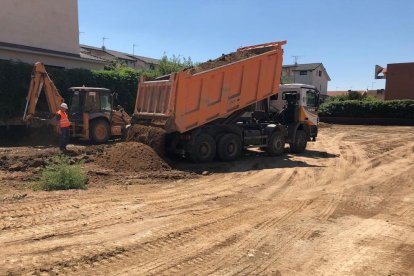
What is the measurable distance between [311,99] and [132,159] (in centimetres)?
821

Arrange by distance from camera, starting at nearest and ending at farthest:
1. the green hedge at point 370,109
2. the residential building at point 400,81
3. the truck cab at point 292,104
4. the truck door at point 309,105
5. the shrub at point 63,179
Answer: the shrub at point 63,179 < the truck cab at point 292,104 < the truck door at point 309,105 < the green hedge at point 370,109 < the residential building at point 400,81

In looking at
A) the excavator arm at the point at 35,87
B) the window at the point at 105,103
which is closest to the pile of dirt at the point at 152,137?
the window at the point at 105,103

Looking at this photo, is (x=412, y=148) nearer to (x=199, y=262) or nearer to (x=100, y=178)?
(x=100, y=178)

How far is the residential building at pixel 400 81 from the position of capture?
4388 centimetres

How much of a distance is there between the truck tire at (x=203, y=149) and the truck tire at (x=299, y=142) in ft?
13.8

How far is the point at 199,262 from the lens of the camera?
4.87 metres

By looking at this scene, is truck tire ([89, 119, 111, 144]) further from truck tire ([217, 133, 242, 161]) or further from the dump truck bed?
truck tire ([217, 133, 242, 161])

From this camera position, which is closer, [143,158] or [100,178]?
[100,178]

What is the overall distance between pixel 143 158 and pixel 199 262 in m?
7.07

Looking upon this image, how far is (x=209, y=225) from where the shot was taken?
21.0 ft

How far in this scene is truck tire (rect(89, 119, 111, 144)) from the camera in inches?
642

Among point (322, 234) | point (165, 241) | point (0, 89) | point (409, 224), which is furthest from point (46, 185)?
point (0, 89)

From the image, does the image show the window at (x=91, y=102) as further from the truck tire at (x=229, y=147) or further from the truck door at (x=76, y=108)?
the truck tire at (x=229, y=147)

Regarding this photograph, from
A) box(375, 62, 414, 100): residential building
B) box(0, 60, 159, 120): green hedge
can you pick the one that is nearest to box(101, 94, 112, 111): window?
box(0, 60, 159, 120): green hedge
